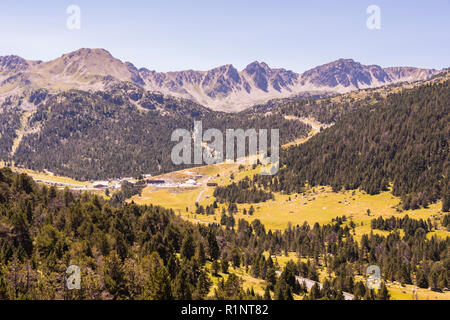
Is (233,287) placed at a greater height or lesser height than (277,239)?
greater

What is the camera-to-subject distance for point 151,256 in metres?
103

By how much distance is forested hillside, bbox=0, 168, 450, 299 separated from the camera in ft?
271

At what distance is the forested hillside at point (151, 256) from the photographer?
82.8m

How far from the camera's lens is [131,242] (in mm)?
135125

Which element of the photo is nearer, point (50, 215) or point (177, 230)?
point (50, 215)

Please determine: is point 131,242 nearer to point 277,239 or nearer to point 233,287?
point 233,287

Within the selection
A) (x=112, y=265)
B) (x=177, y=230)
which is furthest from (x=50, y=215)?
(x=112, y=265)
